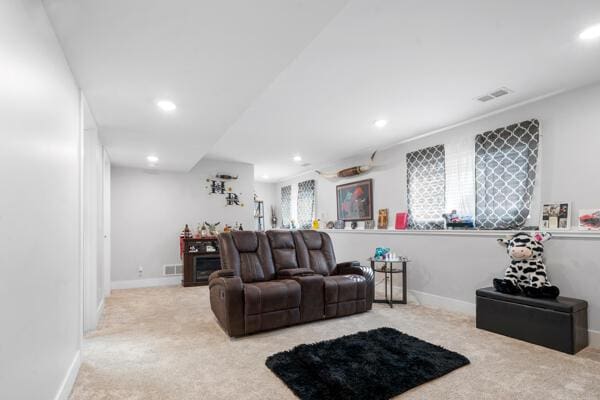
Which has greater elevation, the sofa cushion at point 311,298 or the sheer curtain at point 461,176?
the sheer curtain at point 461,176

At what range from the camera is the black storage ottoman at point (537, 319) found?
105 inches

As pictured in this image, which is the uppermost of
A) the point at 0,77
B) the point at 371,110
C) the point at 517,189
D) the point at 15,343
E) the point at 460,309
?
the point at 371,110

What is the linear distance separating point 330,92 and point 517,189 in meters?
2.35

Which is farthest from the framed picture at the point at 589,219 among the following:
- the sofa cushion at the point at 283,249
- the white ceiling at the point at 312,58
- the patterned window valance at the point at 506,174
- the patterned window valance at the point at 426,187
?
the sofa cushion at the point at 283,249

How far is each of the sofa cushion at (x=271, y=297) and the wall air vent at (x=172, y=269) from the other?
337 centimetres

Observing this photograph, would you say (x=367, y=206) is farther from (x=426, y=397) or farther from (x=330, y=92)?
(x=426, y=397)

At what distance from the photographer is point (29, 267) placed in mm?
1426

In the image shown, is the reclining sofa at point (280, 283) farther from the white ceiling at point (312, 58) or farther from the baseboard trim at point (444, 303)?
the white ceiling at point (312, 58)

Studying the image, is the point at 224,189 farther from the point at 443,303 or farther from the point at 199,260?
the point at 443,303

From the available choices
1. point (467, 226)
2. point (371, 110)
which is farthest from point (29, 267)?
point (467, 226)

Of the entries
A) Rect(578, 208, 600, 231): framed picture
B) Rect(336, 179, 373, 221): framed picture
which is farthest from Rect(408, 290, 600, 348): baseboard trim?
Rect(336, 179, 373, 221): framed picture

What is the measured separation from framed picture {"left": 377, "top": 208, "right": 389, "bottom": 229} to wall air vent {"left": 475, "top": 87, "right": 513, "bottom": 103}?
2313 mm

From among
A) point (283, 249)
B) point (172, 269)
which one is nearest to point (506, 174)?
point (283, 249)

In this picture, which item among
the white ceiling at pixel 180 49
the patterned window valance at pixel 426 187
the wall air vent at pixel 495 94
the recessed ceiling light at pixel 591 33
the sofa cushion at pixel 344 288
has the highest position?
the recessed ceiling light at pixel 591 33
